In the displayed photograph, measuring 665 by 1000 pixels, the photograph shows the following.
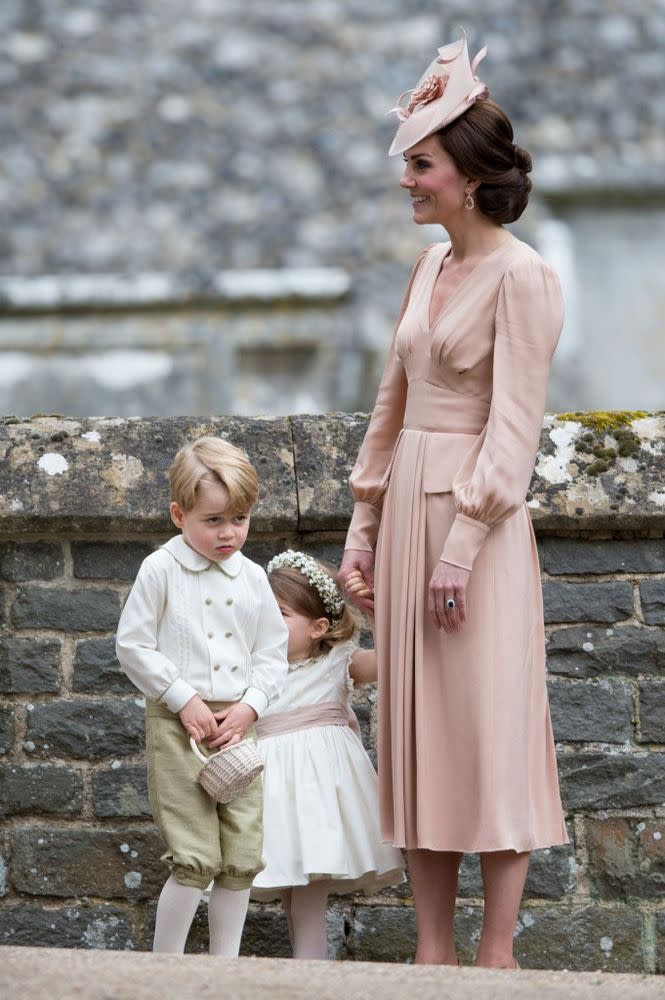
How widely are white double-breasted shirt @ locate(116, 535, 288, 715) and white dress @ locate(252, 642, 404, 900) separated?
289 mm

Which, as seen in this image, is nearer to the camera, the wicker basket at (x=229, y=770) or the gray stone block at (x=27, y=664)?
the wicker basket at (x=229, y=770)

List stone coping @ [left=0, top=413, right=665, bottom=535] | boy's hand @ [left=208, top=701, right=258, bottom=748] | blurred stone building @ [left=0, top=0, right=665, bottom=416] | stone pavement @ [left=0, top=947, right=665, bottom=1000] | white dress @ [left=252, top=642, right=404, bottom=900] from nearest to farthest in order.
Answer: stone pavement @ [left=0, top=947, right=665, bottom=1000], boy's hand @ [left=208, top=701, right=258, bottom=748], white dress @ [left=252, top=642, right=404, bottom=900], stone coping @ [left=0, top=413, right=665, bottom=535], blurred stone building @ [left=0, top=0, right=665, bottom=416]

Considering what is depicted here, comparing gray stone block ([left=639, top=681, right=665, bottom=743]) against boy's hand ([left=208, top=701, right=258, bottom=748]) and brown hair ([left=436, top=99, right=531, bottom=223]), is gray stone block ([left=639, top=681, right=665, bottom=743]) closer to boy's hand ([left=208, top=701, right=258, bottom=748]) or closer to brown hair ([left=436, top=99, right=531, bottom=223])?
boy's hand ([left=208, top=701, right=258, bottom=748])

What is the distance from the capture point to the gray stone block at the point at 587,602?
4043mm

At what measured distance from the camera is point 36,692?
4.05 metres

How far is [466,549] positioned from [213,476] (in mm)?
505

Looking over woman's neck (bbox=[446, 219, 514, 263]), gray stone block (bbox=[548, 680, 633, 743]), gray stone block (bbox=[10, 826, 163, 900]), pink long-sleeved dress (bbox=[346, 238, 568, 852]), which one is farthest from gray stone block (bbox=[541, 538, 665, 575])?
gray stone block (bbox=[10, 826, 163, 900])

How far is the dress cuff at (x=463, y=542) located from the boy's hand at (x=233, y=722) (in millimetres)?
489

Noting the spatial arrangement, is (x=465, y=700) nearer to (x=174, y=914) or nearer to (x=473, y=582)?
(x=473, y=582)

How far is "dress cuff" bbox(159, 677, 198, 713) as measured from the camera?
10.8 feet

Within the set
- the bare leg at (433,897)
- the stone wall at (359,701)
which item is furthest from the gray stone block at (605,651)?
the bare leg at (433,897)

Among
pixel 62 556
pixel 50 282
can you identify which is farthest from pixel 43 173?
pixel 62 556

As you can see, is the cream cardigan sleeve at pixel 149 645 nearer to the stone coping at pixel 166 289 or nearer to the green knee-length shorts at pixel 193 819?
the green knee-length shorts at pixel 193 819

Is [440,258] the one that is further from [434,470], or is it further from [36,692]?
[36,692]
